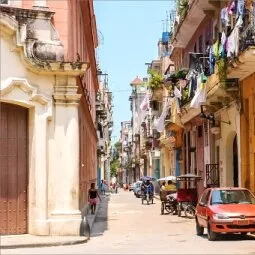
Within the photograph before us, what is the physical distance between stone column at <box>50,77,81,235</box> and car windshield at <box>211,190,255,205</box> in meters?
3.99

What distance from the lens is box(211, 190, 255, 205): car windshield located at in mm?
18891

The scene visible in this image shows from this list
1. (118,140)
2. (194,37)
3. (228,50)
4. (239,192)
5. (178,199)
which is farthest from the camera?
(118,140)

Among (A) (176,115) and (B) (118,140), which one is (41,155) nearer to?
(A) (176,115)

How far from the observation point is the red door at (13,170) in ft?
60.3

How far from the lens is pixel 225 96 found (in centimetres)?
2614

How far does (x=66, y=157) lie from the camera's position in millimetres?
18781

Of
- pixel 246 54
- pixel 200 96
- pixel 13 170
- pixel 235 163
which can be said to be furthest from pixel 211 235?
pixel 235 163

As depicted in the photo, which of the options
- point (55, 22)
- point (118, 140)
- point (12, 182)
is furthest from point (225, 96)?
point (118, 140)

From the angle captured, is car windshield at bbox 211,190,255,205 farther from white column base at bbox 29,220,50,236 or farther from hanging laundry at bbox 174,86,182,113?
hanging laundry at bbox 174,86,182,113

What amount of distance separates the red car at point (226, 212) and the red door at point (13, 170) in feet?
16.9

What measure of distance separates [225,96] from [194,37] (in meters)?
8.95

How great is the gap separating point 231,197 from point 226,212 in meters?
1.46

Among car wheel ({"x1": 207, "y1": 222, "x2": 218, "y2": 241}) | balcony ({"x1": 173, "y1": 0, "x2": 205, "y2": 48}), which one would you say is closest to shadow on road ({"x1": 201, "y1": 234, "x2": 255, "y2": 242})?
car wheel ({"x1": 207, "y1": 222, "x2": 218, "y2": 241})

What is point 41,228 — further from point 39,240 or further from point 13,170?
point 13,170
